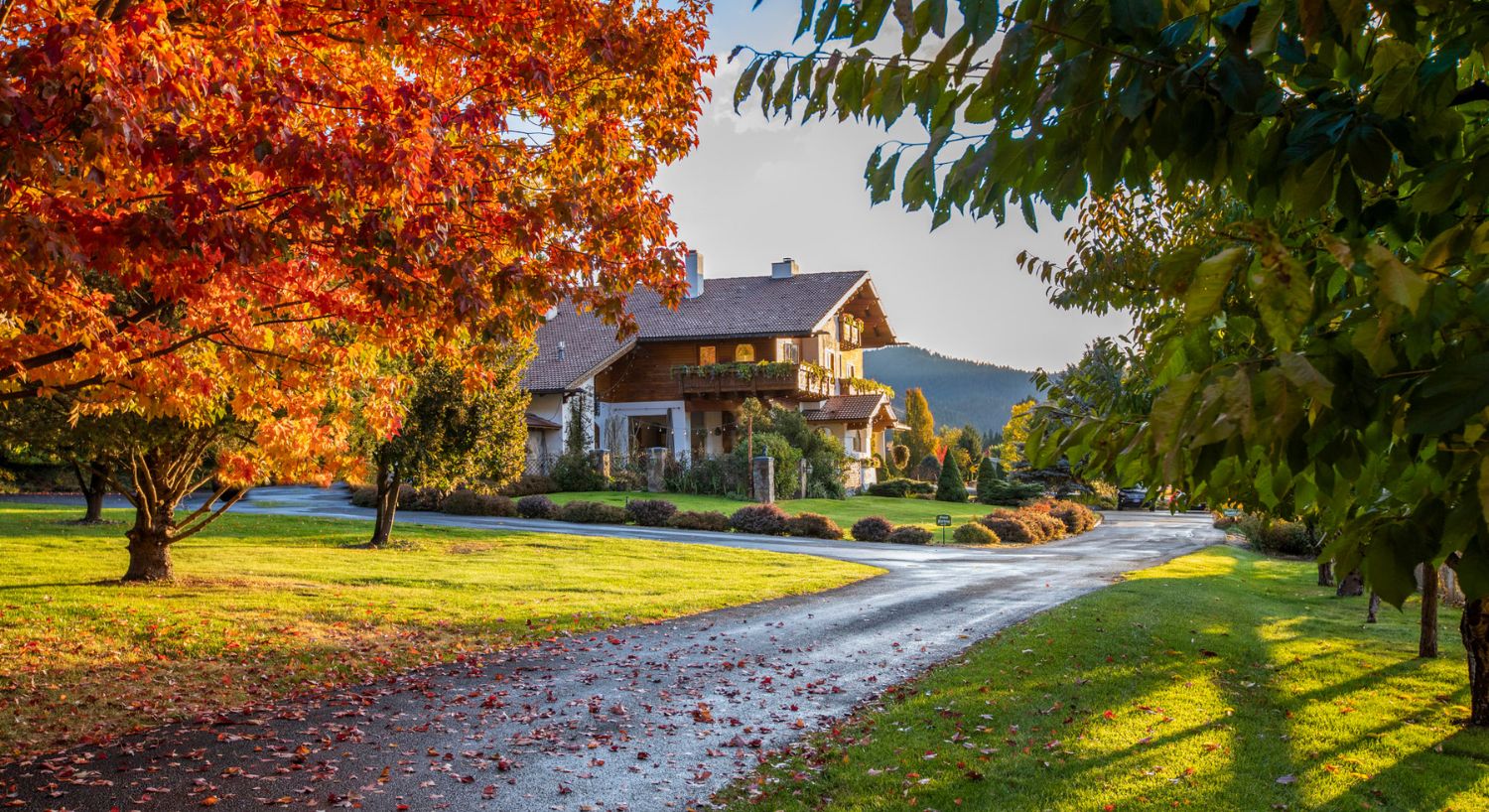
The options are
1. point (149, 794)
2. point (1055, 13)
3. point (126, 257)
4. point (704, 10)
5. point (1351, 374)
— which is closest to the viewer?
point (1351, 374)

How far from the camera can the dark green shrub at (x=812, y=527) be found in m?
27.8

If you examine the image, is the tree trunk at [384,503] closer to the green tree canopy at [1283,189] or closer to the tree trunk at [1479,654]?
the tree trunk at [1479,654]

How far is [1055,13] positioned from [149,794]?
6.26 metres

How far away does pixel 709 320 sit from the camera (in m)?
48.7

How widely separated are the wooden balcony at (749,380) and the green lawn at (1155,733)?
110 feet

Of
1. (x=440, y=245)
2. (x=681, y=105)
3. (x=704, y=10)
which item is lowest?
(x=440, y=245)

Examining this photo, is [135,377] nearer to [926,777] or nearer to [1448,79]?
[926,777]

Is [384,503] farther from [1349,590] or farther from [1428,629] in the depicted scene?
[1349,590]

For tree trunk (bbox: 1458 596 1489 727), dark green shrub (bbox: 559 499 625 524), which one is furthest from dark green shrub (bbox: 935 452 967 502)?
tree trunk (bbox: 1458 596 1489 727)

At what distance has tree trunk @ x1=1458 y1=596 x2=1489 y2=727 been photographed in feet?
25.1

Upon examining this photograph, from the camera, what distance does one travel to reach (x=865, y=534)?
90.5 feet

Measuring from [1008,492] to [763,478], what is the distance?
54.0ft

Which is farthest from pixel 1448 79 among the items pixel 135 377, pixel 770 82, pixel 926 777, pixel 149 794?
pixel 135 377

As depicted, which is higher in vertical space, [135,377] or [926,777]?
[135,377]
